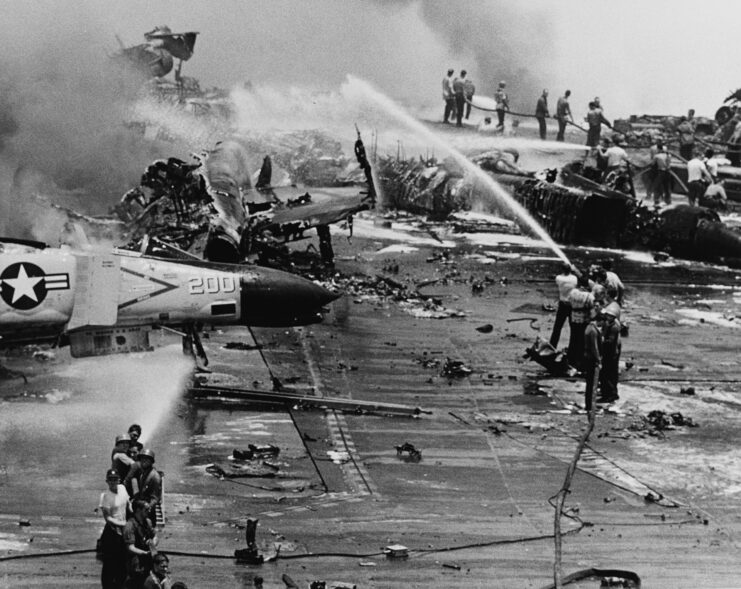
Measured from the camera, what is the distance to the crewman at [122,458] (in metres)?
12.8

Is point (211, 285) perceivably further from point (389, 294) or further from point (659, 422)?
point (389, 294)

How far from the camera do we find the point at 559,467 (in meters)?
15.9

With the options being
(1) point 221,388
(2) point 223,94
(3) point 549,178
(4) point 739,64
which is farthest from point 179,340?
(4) point 739,64

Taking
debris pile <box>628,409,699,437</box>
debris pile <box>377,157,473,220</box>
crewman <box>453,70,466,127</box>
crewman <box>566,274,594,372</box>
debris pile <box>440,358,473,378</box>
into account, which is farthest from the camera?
crewman <box>453,70,466,127</box>

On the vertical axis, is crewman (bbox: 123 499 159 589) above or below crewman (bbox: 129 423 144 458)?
below

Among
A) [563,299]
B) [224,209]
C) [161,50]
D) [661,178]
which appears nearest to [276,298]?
[563,299]

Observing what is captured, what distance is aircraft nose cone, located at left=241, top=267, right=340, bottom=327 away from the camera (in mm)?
18297

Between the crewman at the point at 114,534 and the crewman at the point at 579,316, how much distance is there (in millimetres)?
9511

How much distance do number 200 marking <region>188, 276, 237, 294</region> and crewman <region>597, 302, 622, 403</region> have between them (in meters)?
5.00

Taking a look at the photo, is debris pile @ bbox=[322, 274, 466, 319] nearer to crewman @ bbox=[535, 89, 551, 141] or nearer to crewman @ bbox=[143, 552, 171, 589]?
crewman @ bbox=[143, 552, 171, 589]

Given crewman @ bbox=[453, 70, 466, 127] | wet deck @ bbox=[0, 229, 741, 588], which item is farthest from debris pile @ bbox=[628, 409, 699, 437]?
crewman @ bbox=[453, 70, 466, 127]

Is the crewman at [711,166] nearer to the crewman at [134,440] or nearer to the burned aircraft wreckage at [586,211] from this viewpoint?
the burned aircraft wreckage at [586,211]

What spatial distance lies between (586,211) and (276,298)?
15.3m

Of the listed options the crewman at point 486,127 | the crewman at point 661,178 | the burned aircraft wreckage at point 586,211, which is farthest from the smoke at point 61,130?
the crewman at point 486,127
